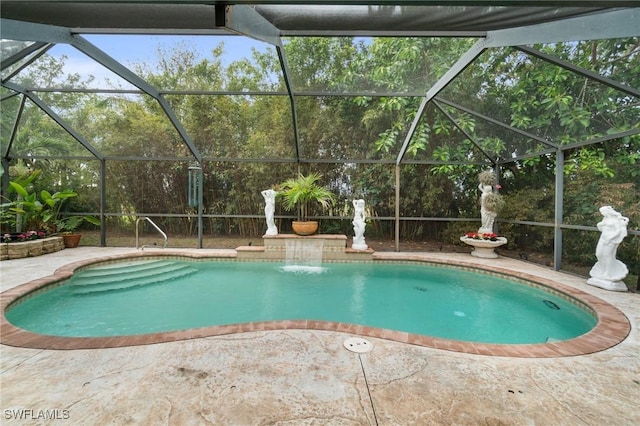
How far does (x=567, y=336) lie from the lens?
3.62 metres

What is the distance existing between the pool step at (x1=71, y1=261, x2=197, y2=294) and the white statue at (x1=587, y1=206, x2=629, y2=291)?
7529 mm

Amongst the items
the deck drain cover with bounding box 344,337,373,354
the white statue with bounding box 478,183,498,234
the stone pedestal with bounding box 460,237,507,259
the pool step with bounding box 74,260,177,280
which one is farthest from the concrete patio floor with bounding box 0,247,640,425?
the white statue with bounding box 478,183,498,234

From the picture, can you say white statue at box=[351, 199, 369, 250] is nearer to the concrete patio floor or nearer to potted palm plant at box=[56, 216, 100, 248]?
the concrete patio floor

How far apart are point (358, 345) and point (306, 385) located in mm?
723

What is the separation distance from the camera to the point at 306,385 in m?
2.04

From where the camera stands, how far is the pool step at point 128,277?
205 inches

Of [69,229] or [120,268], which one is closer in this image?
[120,268]

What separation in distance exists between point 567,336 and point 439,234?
19.6 feet

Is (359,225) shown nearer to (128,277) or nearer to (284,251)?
(284,251)

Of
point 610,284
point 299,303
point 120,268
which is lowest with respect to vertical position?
point 299,303

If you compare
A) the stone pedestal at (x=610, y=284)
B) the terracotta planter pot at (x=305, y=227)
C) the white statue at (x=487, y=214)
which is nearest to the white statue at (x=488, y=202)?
the white statue at (x=487, y=214)

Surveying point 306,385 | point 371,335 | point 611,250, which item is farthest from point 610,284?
point 306,385

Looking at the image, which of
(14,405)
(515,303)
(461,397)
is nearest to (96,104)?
(14,405)

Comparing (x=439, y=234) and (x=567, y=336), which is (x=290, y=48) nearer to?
(x=567, y=336)
